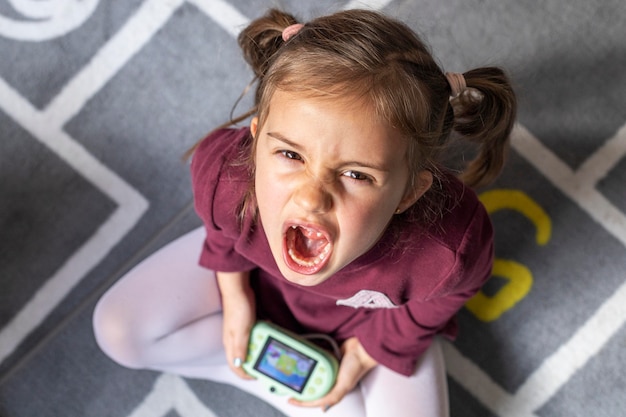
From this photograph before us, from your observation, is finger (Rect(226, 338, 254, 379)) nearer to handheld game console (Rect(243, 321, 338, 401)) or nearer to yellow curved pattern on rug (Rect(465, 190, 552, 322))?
handheld game console (Rect(243, 321, 338, 401))

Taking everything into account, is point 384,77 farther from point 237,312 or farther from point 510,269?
point 510,269

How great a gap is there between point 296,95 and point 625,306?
26.0 inches

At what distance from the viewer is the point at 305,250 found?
58cm

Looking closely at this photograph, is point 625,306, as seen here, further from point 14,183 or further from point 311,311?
point 14,183

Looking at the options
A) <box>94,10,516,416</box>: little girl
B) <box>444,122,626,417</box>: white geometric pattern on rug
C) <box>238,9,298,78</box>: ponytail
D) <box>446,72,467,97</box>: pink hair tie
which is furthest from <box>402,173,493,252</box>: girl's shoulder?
<box>444,122,626,417</box>: white geometric pattern on rug

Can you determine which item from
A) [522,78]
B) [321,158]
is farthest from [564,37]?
[321,158]

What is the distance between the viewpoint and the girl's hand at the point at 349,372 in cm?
78

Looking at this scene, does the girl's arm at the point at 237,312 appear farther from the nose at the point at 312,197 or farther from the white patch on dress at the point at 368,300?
the nose at the point at 312,197

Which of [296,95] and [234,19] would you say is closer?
[296,95]

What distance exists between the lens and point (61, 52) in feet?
3.22

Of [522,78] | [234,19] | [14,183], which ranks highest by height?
[522,78]

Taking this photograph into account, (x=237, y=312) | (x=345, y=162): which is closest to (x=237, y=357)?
(x=237, y=312)

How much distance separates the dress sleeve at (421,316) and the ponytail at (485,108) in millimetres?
78

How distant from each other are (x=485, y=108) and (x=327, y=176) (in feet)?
0.66
